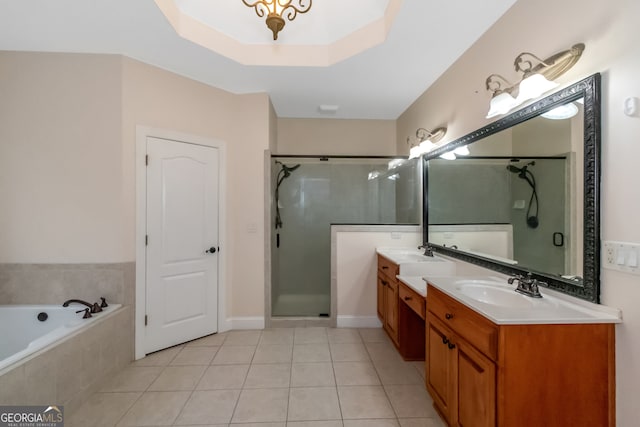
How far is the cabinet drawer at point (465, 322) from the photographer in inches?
46.5

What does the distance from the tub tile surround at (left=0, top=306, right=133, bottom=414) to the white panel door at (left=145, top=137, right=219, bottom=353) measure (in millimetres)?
279

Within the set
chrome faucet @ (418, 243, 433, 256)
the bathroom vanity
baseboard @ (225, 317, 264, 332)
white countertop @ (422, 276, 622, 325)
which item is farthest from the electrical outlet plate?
baseboard @ (225, 317, 264, 332)

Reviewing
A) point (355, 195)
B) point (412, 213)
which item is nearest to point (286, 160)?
point (355, 195)

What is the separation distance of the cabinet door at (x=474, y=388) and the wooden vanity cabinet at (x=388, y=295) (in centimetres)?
107

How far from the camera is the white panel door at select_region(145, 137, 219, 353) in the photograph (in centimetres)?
259

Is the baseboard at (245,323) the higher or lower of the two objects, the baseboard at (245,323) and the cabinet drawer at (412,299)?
the lower

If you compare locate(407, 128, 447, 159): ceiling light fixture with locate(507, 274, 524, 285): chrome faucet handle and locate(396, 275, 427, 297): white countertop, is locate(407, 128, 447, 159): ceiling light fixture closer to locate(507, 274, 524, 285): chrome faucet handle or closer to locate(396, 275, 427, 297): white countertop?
→ locate(396, 275, 427, 297): white countertop

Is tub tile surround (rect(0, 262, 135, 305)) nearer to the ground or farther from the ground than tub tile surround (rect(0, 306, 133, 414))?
farther from the ground

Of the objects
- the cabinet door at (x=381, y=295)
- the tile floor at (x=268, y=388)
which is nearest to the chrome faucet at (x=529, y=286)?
the tile floor at (x=268, y=388)

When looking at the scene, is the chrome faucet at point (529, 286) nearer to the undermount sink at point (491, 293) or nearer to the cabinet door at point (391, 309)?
the undermount sink at point (491, 293)

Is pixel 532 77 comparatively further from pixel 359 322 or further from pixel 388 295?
pixel 359 322

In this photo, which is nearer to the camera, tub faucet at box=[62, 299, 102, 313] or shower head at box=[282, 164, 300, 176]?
tub faucet at box=[62, 299, 102, 313]

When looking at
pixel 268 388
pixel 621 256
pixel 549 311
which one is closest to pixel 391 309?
pixel 268 388

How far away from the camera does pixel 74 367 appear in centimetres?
186
